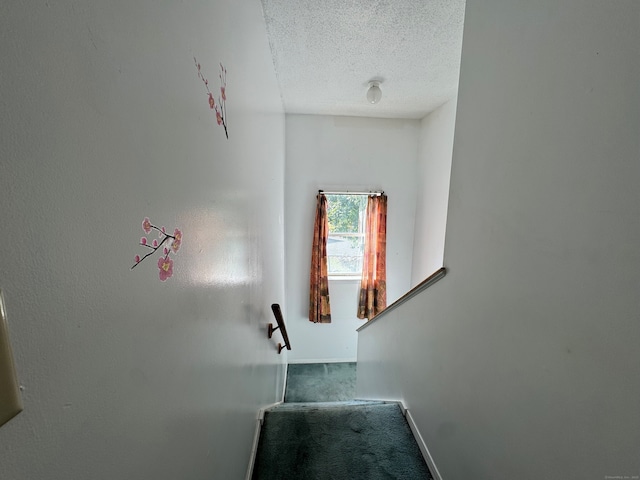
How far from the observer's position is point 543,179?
0.66m

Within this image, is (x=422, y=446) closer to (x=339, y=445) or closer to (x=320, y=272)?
(x=339, y=445)

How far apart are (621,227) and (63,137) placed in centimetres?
86

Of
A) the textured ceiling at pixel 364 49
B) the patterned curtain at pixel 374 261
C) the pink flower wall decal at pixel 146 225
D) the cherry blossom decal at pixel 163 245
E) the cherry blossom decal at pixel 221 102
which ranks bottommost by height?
the patterned curtain at pixel 374 261

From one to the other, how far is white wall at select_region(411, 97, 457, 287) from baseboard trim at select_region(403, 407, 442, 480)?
1.60 metres

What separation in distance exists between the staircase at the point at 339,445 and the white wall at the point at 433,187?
5.52 ft

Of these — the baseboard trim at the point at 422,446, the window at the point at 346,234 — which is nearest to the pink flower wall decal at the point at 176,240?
the baseboard trim at the point at 422,446

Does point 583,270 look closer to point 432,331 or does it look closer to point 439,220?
point 432,331

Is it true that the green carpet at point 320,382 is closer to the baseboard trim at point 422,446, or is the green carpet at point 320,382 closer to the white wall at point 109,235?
the baseboard trim at point 422,446

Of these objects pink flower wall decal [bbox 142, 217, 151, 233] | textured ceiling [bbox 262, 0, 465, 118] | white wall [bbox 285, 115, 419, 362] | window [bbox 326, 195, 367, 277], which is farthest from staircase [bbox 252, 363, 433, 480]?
textured ceiling [bbox 262, 0, 465, 118]

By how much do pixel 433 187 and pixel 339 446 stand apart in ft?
8.23

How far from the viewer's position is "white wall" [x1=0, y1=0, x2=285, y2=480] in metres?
0.25

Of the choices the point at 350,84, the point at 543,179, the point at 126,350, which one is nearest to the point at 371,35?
the point at 350,84

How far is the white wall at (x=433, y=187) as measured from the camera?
8.69 ft

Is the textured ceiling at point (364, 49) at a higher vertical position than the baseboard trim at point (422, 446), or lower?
higher
